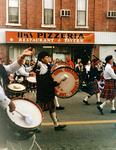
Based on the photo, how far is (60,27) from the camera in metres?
30.2

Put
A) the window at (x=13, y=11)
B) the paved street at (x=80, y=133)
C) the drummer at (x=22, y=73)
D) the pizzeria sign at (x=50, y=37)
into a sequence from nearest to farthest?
1. the paved street at (x=80, y=133)
2. the drummer at (x=22, y=73)
3. the pizzeria sign at (x=50, y=37)
4. the window at (x=13, y=11)

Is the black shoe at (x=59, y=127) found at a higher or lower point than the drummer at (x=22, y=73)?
lower

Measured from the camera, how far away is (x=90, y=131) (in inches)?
399

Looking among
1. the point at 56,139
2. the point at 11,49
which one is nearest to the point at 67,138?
the point at 56,139

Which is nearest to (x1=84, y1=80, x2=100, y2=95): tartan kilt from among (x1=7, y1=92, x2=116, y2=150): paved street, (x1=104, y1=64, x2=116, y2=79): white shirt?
(x1=7, y1=92, x2=116, y2=150): paved street

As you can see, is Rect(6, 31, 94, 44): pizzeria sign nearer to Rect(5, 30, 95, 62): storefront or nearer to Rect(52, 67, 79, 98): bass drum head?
Rect(5, 30, 95, 62): storefront

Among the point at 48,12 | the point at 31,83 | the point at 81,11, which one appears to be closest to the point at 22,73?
the point at 31,83

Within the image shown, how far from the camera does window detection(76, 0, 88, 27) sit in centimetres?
3062

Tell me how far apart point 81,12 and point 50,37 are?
2633 millimetres

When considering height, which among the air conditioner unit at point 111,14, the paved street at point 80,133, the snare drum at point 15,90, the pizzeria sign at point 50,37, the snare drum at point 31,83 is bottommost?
the paved street at point 80,133

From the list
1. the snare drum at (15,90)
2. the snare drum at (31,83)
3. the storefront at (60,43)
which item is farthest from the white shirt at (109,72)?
the storefront at (60,43)

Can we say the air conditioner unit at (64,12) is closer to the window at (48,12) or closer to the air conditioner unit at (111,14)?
the window at (48,12)

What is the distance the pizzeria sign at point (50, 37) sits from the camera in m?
28.8

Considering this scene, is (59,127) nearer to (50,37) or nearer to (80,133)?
(80,133)
